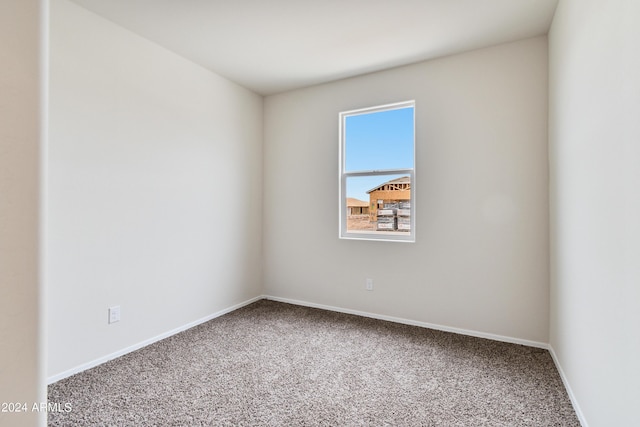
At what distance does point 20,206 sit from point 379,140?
2.99 m

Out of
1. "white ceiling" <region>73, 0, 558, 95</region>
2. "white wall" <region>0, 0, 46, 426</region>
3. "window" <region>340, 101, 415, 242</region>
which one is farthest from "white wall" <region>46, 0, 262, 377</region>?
"white wall" <region>0, 0, 46, 426</region>

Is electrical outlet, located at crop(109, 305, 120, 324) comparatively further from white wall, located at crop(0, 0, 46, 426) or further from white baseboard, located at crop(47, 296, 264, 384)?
white wall, located at crop(0, 0, 46, 426)

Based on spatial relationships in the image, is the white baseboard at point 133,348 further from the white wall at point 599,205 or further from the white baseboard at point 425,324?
the white wall at point 599,205

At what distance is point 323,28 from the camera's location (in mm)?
2418

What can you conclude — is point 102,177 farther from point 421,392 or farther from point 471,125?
point 471,125

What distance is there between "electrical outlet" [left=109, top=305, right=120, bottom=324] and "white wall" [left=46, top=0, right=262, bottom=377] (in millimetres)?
39

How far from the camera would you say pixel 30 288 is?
749mm

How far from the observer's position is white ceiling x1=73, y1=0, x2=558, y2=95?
2.15 meters

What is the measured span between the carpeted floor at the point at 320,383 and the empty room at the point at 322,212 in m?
0.02

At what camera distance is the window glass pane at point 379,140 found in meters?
3.14

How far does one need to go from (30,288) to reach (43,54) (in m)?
0.57

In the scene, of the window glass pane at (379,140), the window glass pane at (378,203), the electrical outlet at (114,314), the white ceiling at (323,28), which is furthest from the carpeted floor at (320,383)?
the white ceiling at (323,28)

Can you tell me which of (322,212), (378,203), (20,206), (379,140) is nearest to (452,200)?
(378,203)

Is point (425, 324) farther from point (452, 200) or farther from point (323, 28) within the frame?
point (323, 28)
